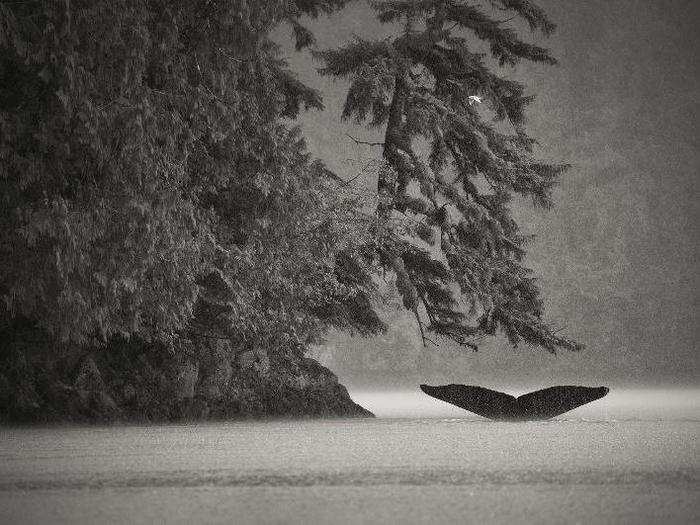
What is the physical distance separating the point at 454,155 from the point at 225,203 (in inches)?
288

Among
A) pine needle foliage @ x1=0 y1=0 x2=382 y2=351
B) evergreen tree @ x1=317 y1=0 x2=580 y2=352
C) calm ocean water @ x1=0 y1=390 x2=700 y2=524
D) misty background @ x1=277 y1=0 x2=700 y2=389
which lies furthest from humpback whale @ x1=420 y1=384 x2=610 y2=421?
misty background @ x1=277 y1=0 x2=700 y2=389

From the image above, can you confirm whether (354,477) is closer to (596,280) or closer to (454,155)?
(454,155)

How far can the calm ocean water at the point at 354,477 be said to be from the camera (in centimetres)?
633

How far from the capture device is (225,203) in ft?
54.9

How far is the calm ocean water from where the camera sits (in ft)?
20.8

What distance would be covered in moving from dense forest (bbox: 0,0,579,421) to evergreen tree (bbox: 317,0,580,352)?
4 cm

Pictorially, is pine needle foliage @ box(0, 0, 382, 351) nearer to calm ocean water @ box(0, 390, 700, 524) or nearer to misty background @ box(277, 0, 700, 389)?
calm ocean water @ box(0, 390, 700, 524)

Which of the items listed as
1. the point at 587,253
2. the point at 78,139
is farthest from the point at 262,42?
the point at 587,253

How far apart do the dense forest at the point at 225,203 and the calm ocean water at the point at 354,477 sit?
89.3 inches

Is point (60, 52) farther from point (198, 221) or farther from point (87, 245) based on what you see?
point (198, 221)

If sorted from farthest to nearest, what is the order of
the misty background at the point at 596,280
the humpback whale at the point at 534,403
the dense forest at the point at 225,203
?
the misty background at the point at 596,280 → the humpback whale at the point at 534,403 → the dense forest at the point at 225,203

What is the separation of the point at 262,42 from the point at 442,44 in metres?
10.7

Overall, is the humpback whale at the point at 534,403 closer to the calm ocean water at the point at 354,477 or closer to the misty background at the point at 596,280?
the calm ocean water at the point at 354,477

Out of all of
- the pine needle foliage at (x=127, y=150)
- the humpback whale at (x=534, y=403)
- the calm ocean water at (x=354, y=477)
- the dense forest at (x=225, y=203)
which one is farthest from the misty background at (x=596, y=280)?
the calm ocean water at (x=354, y=477)
